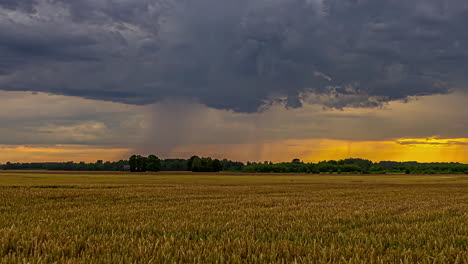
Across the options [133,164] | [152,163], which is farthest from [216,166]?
[133,164]

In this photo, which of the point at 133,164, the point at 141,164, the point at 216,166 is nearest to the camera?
the point at 133,164

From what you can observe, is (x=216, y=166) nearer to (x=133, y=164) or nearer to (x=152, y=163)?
(x=152, y=163)

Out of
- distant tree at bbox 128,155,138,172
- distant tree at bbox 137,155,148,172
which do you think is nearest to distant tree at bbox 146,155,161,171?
distant tree at bbox 137,155,148,172

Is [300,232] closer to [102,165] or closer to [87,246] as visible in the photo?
[87,246]

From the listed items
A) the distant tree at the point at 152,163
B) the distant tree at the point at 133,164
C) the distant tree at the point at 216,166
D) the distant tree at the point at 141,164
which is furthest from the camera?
the distant tree at the point at 216,166

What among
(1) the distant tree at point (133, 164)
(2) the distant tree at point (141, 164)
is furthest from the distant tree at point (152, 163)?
(1) the distant tree at point (133, 164)

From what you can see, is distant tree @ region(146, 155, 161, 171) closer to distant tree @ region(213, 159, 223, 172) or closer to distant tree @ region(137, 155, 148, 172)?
distant tree @ region(137, 155, 148, 172)

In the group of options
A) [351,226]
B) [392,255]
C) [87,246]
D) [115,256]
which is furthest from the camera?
[351,226]

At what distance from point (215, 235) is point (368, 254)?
3.95 m

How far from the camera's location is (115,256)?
6.62 metres

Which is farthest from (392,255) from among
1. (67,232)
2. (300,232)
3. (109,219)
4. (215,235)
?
(109,219)

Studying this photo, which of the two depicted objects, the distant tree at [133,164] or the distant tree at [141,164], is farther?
the distant tree at [141,164]

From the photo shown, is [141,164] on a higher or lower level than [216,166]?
higher

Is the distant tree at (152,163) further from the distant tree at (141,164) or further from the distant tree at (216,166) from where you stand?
the distant tree at (216,166)
